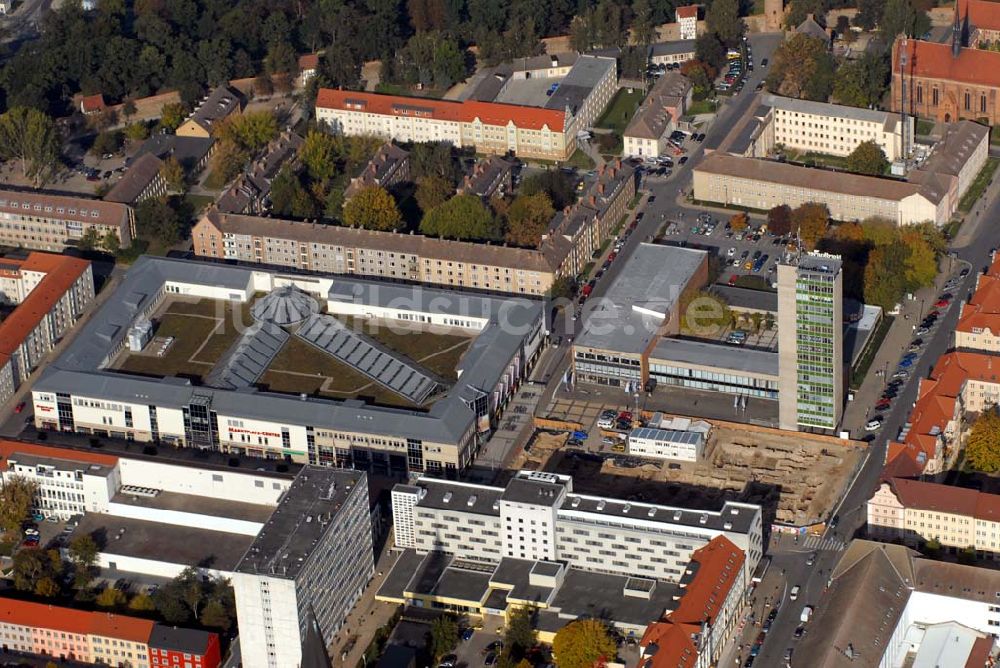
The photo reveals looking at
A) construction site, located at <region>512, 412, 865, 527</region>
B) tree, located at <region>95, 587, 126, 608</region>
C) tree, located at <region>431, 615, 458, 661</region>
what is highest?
tree, located at <region>431, 615, 458, 661</region>

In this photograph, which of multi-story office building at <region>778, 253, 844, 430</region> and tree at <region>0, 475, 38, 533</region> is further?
multi-story office building at <region>778, 253, 844, 430</region>

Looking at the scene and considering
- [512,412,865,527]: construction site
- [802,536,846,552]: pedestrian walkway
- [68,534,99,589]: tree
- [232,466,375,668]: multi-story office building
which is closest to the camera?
[232,466,375,668]: multi-story office building

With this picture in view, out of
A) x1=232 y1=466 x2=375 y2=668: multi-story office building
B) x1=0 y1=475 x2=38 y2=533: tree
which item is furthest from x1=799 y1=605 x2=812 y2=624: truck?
x1=0 y1=475 x2=38 y2=533: tree

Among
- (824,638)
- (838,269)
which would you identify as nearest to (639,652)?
(824,638)

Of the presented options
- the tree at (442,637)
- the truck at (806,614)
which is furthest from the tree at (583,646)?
the truck at (806,614)

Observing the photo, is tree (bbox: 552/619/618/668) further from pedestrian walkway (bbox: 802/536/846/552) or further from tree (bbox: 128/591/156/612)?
tree (bbox: 128/591/156/612)

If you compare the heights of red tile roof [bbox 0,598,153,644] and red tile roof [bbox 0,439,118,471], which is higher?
red tile roof [bbox 0,439,118,471]

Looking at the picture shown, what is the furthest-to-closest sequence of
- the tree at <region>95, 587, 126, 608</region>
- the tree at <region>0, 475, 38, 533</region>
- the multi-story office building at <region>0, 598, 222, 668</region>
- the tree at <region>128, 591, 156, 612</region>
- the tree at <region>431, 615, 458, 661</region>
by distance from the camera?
the tree at <region>0, 475, 38, 533</region>
the tree at <region>95, 587, 126, 608</region>
the tree at <region>128, 591, 156, 612</region>
the tree at <region>431, 615, 458, 661</region>
the multi-story office building at <region>0, 598, 222, 668</region>
